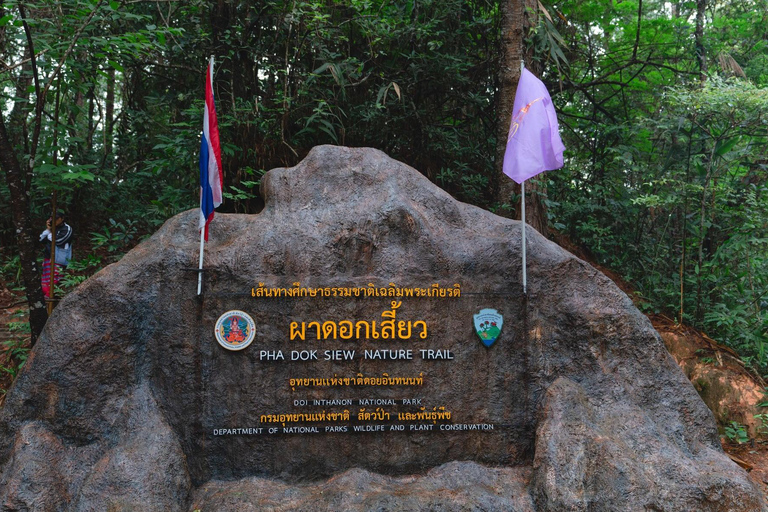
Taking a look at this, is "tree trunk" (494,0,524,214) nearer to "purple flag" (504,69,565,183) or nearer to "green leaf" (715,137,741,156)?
"purple flag" (504,69,565,183)

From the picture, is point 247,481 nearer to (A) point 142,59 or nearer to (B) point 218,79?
(B) point 218,79

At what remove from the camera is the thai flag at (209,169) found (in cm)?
484

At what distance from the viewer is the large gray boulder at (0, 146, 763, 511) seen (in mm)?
4434

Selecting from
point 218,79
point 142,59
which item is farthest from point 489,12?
point 142,59

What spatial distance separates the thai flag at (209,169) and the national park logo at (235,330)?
766 millimetres

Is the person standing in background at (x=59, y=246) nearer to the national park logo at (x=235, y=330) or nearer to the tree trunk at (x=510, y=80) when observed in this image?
the national park logo at (x=235, y=330)

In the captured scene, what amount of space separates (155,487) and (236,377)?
3.22ft

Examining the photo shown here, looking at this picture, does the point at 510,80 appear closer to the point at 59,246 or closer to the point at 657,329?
the point at 657,329

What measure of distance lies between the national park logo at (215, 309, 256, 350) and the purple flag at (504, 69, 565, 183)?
2.59 m

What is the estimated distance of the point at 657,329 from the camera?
302 inches

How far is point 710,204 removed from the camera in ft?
25.8

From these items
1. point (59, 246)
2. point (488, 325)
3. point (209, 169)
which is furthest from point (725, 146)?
point (59, 246)

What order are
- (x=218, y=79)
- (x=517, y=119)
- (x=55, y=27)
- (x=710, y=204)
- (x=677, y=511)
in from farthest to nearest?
(x=218, y=79) < (x=710, y=204) < (x=55, y=27) < (x=517, y=119) < (x=677, y=511)

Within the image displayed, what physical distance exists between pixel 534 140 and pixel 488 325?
1662mm
